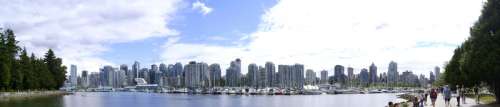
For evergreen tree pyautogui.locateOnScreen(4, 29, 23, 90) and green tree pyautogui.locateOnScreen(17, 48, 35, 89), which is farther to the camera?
green tree pyautogui.locateOnScreen(17, 48, 35, 89)

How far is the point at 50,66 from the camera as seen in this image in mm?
157500

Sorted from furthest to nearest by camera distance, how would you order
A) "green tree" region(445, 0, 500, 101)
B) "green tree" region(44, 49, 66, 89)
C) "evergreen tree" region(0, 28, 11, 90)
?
"green tree" region(44, 49, 66, 89), "evergreen tree" region(0, 28, 11, 90), "green tree" region(445, 0, 500, 101)

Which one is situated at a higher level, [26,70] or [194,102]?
[26,70]

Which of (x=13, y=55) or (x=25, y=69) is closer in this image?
(x=13, y=55)

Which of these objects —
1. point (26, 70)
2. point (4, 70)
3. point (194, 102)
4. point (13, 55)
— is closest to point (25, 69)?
point (26, 70)

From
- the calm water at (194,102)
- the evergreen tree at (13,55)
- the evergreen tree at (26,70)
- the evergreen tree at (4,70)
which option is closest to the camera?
the calm water at (194,102)

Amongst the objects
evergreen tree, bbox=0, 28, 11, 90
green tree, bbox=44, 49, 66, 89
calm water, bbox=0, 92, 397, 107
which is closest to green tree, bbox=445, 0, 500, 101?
calm water, bbox=0, 92, 397, 107

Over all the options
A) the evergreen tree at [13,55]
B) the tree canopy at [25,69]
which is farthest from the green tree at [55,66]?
the evergreen tree at [13,55]

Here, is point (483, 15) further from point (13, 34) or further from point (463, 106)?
point (13, 34)

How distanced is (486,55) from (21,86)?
101 m

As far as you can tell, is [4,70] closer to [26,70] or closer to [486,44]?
[26,70]

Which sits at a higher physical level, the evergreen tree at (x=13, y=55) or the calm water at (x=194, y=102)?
the evergreen tree at (x=13, y=55)

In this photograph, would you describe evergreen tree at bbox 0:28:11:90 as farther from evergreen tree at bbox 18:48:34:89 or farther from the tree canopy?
evergreen tree at bbox 18:48:34:89

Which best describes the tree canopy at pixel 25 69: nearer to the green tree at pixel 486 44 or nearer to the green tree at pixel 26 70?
the green tree at pixel 26 70
